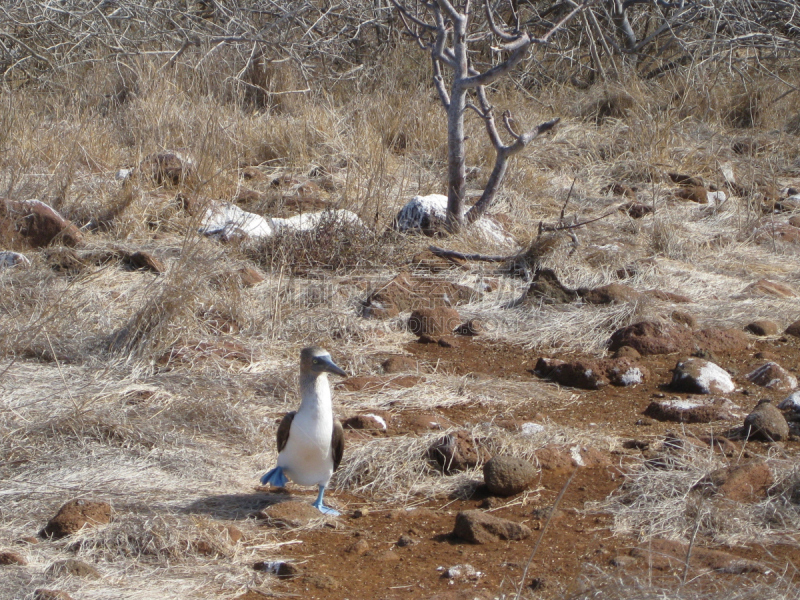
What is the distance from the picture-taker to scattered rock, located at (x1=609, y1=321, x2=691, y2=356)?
509cm

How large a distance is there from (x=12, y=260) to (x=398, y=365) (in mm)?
2545

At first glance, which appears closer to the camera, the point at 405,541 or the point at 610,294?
the point at 405,541

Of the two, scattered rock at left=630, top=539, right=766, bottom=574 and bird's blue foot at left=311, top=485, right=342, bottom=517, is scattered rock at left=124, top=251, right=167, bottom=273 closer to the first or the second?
bird's blue foot at left=311, top=485, right=342, bottom=517

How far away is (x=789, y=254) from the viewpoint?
6.82 metres

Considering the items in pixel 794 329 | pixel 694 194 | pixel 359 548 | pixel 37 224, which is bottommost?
pixel 359 548

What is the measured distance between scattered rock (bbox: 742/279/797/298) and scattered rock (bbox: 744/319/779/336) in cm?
54

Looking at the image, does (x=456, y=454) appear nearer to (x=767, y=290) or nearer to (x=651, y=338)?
(x=651, y=338)

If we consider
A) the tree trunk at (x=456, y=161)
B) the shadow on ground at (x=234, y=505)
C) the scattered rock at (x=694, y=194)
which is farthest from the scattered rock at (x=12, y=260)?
the scattered rock at (x=694, y=194)

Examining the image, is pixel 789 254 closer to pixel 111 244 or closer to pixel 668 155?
pixel 668 155

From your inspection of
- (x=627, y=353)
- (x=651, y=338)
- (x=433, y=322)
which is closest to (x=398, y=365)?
(x=433, y=322)

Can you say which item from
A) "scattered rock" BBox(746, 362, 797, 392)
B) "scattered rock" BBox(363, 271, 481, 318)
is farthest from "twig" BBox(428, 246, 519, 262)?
"scattered rock" BBox(746, 362, 797, 392)

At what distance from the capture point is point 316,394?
3.36m

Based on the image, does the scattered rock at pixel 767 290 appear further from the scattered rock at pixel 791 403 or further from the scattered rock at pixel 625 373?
the scattered rock at pixel 791 403

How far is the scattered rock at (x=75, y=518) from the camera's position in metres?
Answer: 3.06
